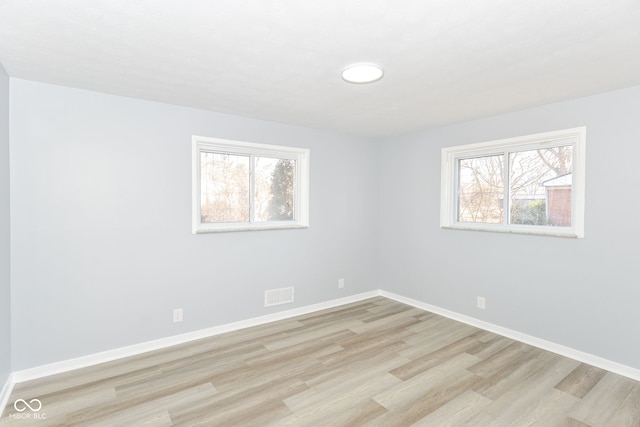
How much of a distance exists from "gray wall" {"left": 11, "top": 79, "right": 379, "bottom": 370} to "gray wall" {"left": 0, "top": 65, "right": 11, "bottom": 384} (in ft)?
0.25

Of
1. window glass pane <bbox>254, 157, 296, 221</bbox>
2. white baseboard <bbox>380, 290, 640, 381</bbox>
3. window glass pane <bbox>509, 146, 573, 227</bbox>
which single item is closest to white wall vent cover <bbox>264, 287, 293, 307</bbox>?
window glass pane <bbox>254, 157, 296, 221</bbox>

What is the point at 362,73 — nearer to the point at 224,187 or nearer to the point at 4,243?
the point at 224,187

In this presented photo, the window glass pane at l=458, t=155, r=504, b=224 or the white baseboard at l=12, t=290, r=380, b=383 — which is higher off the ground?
the window glass pane at l=458, t=155, r=504, b=224

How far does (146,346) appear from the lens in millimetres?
2988

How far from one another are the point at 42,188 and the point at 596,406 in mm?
4348

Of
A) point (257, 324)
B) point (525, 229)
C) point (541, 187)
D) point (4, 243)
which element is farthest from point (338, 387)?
point (541, 187)

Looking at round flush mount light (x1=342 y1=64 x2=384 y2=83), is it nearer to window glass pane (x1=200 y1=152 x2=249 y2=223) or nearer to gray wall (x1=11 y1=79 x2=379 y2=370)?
gray wall (x1=11 y1=79 x2=379 y2=370)

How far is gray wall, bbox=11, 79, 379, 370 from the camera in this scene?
2.50 meters

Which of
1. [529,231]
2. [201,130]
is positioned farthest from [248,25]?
[529,231]

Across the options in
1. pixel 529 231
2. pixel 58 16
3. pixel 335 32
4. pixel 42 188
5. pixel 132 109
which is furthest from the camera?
pixel 529 231

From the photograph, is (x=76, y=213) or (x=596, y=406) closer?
(x=596, y=406)

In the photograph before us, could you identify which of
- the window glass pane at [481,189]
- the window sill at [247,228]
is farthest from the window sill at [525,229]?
the window sill at [247,228]

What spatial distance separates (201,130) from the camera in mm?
3234

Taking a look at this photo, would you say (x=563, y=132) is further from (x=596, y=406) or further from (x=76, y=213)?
(x=76, y=213)
